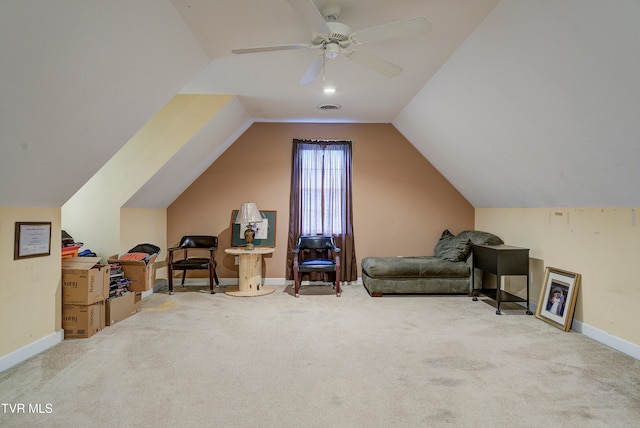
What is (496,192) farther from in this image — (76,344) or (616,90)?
(76,344)

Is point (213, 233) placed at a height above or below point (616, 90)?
below

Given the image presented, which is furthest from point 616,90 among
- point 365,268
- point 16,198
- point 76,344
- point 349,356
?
point 76,344

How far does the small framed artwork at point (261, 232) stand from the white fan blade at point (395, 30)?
3.69 meters

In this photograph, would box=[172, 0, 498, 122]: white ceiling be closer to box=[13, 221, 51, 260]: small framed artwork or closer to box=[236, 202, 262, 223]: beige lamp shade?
box=[236, 202, 262, 223]: beige lamp shade

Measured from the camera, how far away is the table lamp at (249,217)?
5.39 meters

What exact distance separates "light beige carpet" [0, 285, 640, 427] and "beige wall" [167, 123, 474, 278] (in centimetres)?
193

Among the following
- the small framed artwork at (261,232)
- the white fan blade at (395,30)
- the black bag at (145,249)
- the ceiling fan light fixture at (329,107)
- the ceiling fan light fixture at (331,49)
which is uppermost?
the ceiling fan light fixture at (329,107)

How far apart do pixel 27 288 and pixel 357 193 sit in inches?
167

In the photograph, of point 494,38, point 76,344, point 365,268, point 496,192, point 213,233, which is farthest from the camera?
point 213,233

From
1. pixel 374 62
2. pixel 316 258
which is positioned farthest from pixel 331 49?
pixel 316 258

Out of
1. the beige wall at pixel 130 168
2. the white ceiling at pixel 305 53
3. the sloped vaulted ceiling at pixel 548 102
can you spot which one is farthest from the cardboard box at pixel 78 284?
the sloped vaulted ceiling at pixel 548 102

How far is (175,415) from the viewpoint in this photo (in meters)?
2.18

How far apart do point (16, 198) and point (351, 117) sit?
4.12m

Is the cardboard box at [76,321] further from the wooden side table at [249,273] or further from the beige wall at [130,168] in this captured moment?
the wooden side table at [249,273]
